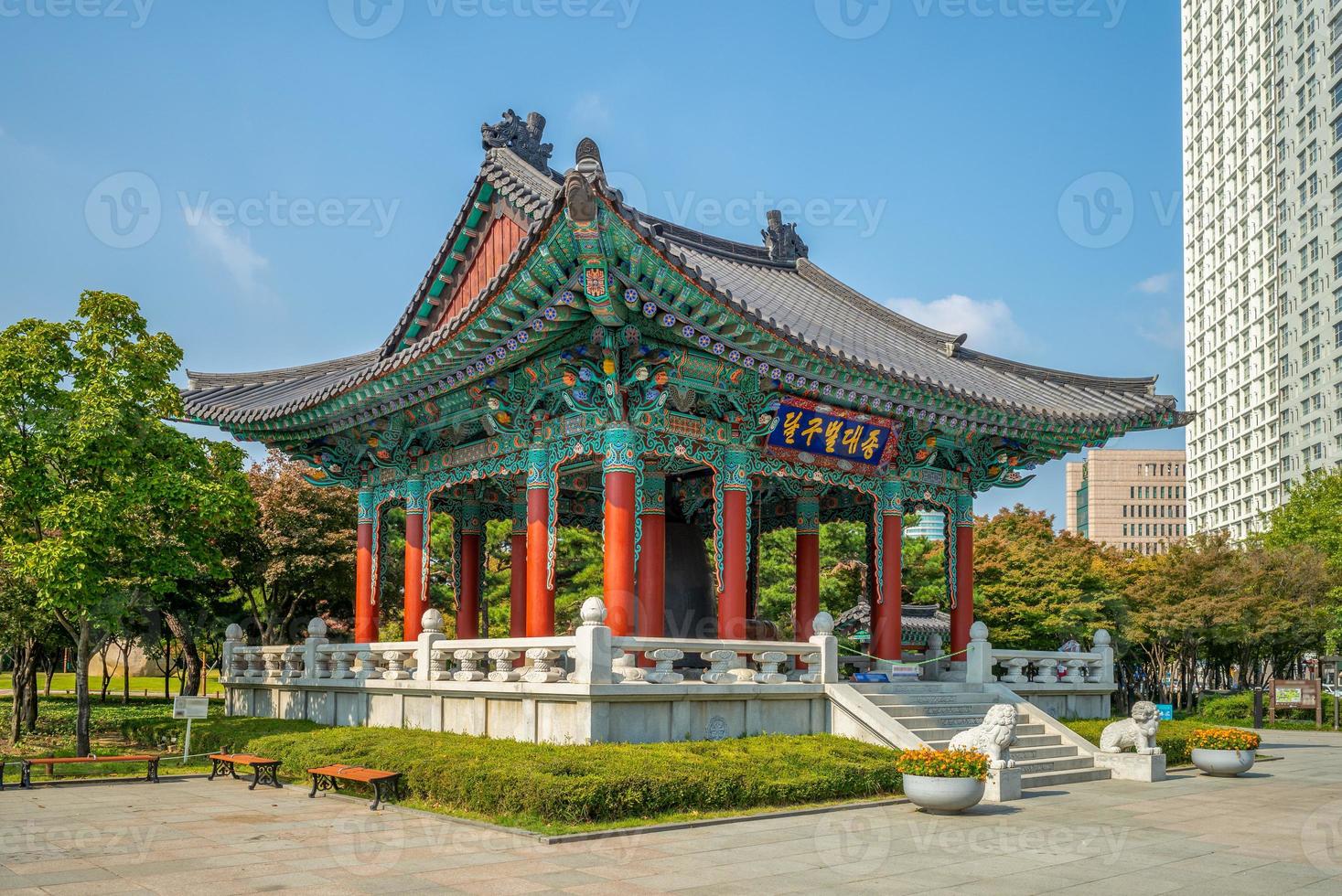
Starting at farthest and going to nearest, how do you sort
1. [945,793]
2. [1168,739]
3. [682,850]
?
[1168,739]
[945,793]
[682,850]

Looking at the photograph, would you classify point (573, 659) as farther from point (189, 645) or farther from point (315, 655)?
point (189, 645)

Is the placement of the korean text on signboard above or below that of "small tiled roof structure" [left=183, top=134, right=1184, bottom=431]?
below

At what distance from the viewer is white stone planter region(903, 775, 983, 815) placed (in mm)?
13547

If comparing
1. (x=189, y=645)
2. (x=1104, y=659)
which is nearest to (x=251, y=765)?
(x=1104, y=659)

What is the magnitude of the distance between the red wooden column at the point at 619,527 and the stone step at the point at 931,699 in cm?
417

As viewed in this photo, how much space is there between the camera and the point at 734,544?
18406mm

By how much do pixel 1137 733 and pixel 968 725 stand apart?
8.75ft

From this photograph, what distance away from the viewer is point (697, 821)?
41.9 feet

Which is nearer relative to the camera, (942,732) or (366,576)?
(942,732)

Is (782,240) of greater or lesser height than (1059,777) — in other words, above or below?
above

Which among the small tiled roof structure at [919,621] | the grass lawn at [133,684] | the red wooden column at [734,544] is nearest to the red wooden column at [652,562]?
the red wooden column at [734,544]

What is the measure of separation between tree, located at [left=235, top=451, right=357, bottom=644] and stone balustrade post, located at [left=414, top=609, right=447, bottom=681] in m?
13.1

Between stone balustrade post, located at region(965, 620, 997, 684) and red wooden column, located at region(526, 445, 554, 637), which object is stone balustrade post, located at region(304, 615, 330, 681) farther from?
stone balustrade post, located at region(965, 620, 997, 684)

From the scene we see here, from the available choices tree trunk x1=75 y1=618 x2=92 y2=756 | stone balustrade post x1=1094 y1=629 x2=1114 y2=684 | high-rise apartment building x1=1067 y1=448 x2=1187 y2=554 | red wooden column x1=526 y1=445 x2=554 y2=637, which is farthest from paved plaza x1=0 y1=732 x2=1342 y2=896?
high-rise apartment building x1=1067 y1=448 x2=1187 y2=554
